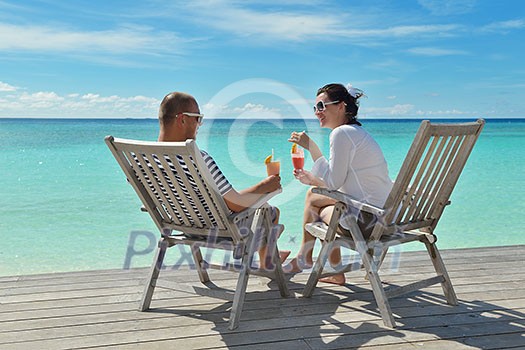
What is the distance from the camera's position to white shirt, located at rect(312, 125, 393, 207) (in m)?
3.29

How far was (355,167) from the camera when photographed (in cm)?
335

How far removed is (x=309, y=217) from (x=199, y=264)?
29.4 inches

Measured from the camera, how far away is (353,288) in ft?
12.1

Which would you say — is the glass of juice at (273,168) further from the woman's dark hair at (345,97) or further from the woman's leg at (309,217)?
the woman's dark hair at (345,97)

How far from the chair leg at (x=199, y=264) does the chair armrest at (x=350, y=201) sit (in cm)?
87

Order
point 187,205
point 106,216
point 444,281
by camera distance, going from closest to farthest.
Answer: point 187,205 < point 444,281 < point 106,216

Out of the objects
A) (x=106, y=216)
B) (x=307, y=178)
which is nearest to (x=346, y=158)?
(x=307, y=178)

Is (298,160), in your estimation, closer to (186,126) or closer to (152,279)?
(186,126)

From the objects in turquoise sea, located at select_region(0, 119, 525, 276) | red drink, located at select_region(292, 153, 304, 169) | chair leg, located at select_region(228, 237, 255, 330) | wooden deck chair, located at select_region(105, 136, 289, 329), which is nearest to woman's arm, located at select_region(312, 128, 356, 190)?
red drink, located at select_region(292, 153, 304, 169)

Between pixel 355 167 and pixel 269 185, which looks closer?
pixel 269 185

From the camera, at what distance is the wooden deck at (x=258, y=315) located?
283 cm

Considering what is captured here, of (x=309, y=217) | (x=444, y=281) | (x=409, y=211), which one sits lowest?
(x=444, y=281)

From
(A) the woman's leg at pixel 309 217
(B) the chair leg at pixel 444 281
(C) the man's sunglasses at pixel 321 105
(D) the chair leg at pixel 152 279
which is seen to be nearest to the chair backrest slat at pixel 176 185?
(D) the chair leg at pixel 152 279

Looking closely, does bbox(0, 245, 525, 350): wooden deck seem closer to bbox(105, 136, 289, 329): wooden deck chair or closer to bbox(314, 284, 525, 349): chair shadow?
bbox(314, 284, 525, 349): chair shadow
